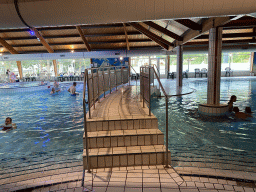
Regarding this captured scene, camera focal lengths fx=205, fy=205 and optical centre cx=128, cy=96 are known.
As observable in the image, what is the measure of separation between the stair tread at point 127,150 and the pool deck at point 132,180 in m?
0.22

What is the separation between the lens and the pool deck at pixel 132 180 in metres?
2.56

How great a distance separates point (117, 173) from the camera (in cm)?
295

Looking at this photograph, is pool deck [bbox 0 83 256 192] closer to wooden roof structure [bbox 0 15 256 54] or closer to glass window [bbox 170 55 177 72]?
wooden roof structure [bbox 0 15 256 54]

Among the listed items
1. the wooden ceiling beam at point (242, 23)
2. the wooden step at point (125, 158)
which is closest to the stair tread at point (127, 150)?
the wooden step at point (125, 158)

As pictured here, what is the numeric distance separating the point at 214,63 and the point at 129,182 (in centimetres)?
589

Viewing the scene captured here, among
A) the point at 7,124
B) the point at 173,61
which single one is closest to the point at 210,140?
the point at 7,124

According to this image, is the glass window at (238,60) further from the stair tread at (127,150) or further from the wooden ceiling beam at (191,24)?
the stair tread at (127,150)

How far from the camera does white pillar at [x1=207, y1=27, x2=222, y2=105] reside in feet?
23.0

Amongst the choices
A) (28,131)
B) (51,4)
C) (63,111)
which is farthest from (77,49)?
(51,4)

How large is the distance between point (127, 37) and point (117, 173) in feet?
51.7

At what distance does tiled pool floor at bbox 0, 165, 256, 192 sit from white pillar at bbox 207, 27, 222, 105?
15.4ft

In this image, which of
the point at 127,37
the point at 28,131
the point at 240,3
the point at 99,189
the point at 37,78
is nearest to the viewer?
the point at 99,189

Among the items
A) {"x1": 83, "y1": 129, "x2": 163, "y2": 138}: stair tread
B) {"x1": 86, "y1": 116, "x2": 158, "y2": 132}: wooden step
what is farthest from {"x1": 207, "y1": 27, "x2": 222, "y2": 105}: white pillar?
{"x1": 83, "y1": 129, "x2": 163, "y2": 138}: stair tread

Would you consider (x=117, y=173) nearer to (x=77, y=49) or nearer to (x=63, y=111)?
(x=63, y=111)
